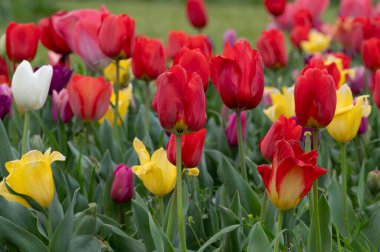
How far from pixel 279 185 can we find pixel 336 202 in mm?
455

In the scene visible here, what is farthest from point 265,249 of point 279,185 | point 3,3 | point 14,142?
point 3,3

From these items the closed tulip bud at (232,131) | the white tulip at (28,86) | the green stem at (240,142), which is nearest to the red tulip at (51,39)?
the closed tulip bud at (232,131)

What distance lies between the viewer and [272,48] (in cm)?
223

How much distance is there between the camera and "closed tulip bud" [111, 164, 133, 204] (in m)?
1.45

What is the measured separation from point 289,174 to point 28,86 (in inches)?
20.5

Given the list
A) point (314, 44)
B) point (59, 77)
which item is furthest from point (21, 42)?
point (314, 44)

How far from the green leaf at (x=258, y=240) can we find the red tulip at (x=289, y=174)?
0.19 ft

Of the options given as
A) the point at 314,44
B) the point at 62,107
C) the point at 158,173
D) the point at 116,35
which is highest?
the point at 116,35

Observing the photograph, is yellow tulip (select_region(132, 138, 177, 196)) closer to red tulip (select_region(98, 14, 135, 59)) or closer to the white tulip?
the white tulip

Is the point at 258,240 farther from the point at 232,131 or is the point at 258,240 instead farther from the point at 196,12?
the point at 196,12

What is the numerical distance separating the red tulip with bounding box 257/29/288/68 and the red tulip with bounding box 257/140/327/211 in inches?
43.4

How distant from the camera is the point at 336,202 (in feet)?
5.05

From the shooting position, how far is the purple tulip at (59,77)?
195 centimetres

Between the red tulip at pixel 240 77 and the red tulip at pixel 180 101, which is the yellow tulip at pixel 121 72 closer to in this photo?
the red tulip at pixel 240 77
